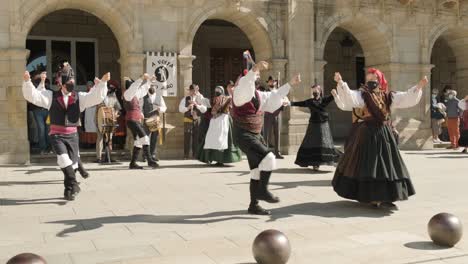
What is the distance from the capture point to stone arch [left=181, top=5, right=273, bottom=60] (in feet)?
41.3

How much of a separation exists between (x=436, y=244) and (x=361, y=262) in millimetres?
926

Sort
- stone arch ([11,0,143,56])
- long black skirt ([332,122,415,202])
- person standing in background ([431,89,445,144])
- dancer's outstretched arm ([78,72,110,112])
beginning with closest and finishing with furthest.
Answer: long black skirt ([332,122,415,202]) → dancer's outstretched arm ([78,72,110,112]) → stone arch ([11,0,143,56]) → person standing in background ([431,89,445,144])

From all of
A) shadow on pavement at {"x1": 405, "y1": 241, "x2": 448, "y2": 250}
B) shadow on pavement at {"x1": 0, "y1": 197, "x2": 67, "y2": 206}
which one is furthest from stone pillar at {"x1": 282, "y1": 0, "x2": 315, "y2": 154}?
shadow on pavement at {"x1": 405, "y1": 241, "x2": 448, "y2": 250}

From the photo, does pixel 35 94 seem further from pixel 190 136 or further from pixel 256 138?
pixel 190 136

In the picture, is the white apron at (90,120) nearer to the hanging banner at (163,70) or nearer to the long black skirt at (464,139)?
the hanging banner at (163,70)

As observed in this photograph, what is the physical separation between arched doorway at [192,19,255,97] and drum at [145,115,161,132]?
5.45 metres

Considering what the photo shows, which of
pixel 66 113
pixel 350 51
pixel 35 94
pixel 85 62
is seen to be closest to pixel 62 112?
pixel 66 113

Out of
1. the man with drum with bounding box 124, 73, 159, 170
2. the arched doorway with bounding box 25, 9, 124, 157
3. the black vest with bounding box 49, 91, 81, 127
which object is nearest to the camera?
the black vest with bounding box 49, 91, 81, 127

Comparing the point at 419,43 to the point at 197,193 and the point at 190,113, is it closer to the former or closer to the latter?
the point at 190,113

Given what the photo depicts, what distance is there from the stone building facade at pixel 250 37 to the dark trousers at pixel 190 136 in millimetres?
206

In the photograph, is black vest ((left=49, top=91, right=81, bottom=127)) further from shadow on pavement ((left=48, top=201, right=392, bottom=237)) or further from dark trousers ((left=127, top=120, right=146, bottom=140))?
dark trousers ((left=127, top=120, right=146, bottom=140))

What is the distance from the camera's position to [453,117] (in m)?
15.0

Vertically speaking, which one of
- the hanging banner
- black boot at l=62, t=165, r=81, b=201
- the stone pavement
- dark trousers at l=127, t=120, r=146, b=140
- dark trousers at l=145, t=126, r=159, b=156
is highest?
the hanging banner

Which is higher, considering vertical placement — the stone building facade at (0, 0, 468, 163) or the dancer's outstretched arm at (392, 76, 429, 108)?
the stone building facade at (0, 0, 468, 163)
